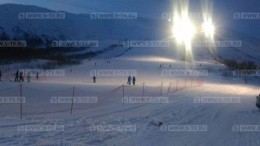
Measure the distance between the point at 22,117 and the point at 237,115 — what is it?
10323mm

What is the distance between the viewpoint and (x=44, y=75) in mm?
59031

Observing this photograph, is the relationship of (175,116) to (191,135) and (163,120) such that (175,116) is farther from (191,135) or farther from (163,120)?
(191,135)

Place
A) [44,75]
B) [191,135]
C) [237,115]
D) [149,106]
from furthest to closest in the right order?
[44,75], [149,106], [237,115], [191,135]

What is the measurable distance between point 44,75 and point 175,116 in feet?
134

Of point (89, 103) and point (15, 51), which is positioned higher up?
point (15, 51)

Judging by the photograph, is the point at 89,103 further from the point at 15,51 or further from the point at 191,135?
the point at 15,51

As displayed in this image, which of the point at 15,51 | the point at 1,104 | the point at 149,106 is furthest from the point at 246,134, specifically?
the point at 15,51

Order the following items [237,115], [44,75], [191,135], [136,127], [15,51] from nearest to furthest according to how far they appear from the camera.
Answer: [191,135], [136,127], [237,115], [44,75], [15,51]

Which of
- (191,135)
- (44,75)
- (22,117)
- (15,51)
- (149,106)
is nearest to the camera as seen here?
(191,135)

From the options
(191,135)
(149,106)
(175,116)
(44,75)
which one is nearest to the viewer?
(191,135)

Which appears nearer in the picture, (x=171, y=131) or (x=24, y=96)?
(x=171, y=131)

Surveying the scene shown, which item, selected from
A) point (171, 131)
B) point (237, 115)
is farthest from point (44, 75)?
point (171, 131)

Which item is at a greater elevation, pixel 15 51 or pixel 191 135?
pixel 15 51

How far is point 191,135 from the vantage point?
15.7 metres
